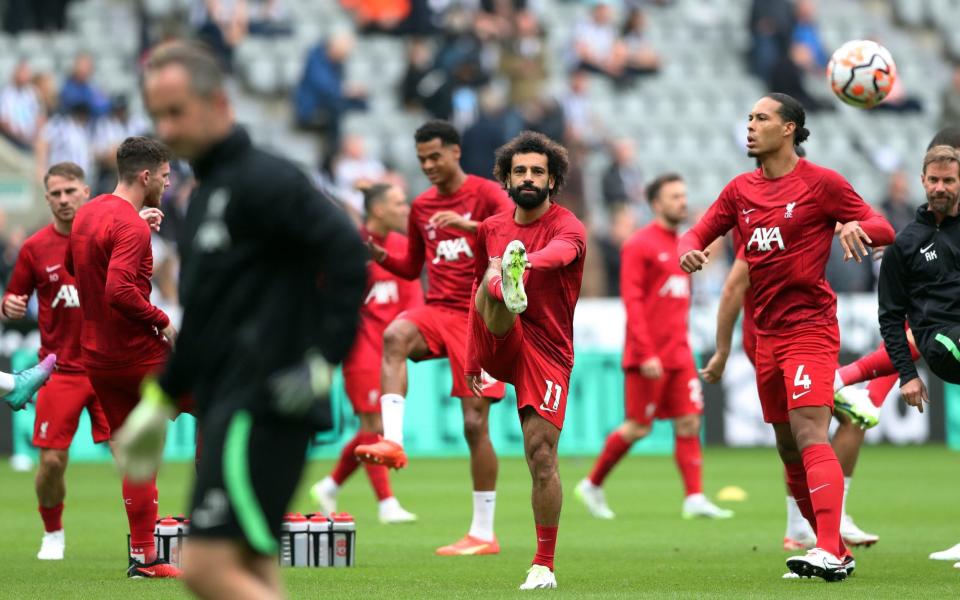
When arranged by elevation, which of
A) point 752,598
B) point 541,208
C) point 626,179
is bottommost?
point 752,598

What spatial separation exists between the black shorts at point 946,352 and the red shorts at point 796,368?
0.55 metres

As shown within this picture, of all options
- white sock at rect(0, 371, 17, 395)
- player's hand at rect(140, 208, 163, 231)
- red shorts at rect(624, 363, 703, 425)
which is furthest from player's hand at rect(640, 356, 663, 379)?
white sock at rect(0, 371, 17, 395)

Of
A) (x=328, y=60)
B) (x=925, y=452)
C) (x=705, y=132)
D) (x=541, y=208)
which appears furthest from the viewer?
(x=705, y=132)

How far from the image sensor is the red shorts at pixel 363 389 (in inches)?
533

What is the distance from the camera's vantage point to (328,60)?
24.0 m

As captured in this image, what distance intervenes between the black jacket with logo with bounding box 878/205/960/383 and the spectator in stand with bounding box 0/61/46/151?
15.8 m

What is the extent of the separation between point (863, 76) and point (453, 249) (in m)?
3.13

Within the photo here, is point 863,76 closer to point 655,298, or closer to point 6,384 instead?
point 655,298

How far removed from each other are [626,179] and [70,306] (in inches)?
585

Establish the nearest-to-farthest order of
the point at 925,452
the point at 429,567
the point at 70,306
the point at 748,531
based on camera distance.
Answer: the point at 429,567 → the point at 70,306 → the point at 748,531 → the point at 925,452

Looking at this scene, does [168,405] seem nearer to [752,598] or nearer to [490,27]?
[752,598]

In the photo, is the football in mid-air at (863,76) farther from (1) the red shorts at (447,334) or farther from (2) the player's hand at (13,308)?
(2) the player's hand at (13,308)

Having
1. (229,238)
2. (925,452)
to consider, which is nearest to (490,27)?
(925,452)

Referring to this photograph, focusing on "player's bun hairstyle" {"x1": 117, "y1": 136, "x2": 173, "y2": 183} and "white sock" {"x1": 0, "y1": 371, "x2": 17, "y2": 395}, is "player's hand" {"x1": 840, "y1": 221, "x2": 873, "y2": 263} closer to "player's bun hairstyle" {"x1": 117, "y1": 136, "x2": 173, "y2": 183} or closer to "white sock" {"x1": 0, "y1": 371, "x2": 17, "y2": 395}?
"player's bun hairstyle" {"x1": 117, "y1": 136, "x2": 173, "y2": 183}
